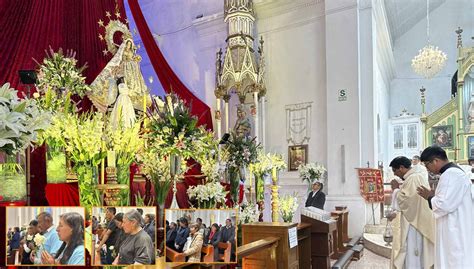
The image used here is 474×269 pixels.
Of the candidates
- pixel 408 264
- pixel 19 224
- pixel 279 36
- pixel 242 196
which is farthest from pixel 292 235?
pixel 279 36

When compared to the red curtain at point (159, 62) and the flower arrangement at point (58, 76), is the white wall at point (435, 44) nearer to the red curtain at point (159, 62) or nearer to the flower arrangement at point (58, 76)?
the red curtain at point (159, 62)

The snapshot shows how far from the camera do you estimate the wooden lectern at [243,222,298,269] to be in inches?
165

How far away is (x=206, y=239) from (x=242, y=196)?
3.66 metres

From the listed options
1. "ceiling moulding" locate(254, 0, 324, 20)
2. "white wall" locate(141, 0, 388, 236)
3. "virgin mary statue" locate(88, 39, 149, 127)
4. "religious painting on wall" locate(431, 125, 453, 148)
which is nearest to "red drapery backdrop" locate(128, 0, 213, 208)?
"virgin mary statue" locate(88, 39, 149, 127)

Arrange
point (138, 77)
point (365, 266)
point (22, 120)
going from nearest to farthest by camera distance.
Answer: point (22, 120) → point (365, 266) → point (138, 77)

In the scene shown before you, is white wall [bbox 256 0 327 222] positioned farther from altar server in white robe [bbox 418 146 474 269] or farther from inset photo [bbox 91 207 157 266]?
inset photo [bbox 91 207 157 266]

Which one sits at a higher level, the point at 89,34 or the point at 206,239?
the point at 89,34

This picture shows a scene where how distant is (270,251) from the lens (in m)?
4.20

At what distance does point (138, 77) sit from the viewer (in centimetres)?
748

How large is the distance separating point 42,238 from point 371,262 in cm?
618

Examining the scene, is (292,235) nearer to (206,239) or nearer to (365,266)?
(206,239)

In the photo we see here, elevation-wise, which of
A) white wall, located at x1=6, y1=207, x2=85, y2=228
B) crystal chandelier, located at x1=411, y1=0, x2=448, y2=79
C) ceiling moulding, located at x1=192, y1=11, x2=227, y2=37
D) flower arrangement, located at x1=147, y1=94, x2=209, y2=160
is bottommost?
white wall, located at x1=6, y1=207, x2=85, y2=228

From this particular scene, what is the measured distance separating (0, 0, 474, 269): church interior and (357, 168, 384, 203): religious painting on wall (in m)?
0.03

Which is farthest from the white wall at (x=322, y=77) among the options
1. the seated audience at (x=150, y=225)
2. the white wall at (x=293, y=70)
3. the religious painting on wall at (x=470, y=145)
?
the seated audience at (x=150, y=225)
